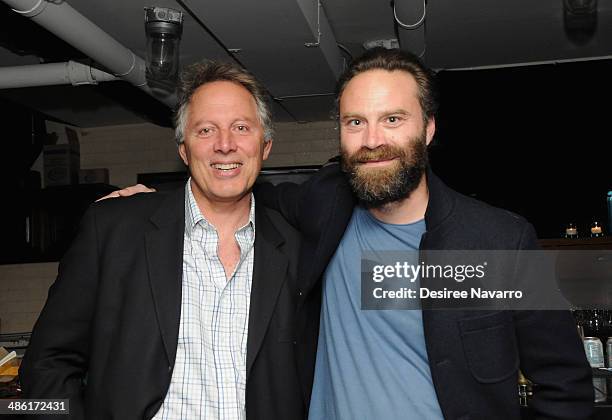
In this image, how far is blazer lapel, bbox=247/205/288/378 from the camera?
1.59 m

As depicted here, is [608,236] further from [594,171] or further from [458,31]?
[458,31]

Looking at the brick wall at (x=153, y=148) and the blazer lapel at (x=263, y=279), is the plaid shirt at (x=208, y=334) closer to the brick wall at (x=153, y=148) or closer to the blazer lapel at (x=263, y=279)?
the blazer lapel at (x=263, y=279)

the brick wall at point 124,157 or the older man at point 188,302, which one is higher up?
the brick wall at point 124,157

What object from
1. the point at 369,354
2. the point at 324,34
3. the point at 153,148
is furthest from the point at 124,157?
the point at 369,354

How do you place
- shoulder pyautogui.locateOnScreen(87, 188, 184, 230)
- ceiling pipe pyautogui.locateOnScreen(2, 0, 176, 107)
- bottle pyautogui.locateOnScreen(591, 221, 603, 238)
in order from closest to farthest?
shoulder pyautogui.locateOnScreen(87, 188, 184, 230) < ceiling pipe pyautogui.locateOnScreen(2, 0, 176, 107) < bottle pyautogui.locateOnScreen(591, 221, 603, 238)

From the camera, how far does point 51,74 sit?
396cm

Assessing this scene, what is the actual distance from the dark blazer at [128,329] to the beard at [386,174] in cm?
35

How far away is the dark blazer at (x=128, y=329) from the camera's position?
1.53 metres

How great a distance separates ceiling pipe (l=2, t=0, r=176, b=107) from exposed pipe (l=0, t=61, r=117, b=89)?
274mm

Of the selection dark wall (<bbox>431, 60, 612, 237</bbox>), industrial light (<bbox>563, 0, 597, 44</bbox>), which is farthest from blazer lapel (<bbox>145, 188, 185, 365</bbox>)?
dark wall (<bbox>431, 60, 612, 237</bbox>)

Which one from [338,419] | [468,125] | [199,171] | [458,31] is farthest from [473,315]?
[468,125]

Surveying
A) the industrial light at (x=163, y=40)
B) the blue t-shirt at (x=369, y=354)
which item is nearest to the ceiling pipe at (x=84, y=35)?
the industrial light at (x=163, y=40)

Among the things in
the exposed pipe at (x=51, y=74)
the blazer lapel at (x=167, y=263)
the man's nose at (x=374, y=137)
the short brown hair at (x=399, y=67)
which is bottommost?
the blazer lapel at (x=167, y=263)

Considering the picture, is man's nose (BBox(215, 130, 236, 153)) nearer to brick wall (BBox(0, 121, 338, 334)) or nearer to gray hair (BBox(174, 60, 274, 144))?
gray hair (BBox(174, 60, 274, 144))
